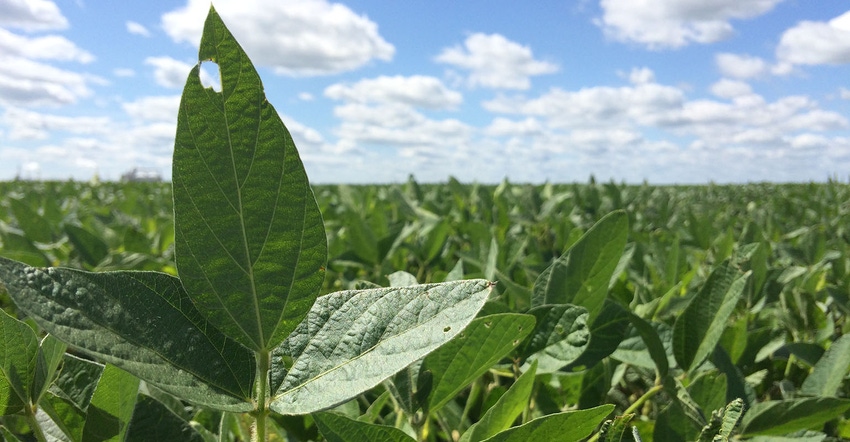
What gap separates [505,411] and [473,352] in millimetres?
75

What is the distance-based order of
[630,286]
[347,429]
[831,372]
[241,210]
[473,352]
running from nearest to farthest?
1. [241,210]
2. [347,429]
3. [473,352]
4. [831,372]
5. [630,286]

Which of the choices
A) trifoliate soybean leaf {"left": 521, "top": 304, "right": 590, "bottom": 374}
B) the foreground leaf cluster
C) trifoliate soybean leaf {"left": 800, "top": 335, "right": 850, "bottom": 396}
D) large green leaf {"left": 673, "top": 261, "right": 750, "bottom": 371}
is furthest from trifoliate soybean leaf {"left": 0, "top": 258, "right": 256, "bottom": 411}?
trifoliate soybean leaf {"left": 800, "top": 335, "right": 850, "bottom": 396}

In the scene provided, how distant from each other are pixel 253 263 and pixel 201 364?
0.35ft

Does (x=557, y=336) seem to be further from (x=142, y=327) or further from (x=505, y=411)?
(x=142, y=327)

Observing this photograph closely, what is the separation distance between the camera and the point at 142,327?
488 millimetres

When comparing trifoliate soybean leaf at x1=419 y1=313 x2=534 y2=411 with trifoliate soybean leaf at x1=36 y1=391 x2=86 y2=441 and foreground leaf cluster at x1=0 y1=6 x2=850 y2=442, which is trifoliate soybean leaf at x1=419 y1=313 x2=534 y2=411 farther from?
trifoliate soybean leaf at x1=36 y1=391 x2=86 y2=441

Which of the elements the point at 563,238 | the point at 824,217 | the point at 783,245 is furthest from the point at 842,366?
the point at 824,217

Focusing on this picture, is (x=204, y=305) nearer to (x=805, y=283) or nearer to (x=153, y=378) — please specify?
(x=153, y=378)

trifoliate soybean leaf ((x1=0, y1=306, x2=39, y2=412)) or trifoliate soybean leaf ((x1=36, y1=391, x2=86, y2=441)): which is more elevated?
trifoliate soybean leaf ((x1=0, y1=306, x2=39, y2=412))

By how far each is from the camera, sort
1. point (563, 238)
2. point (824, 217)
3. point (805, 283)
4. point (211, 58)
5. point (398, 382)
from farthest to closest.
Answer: point (824, 217) < point (563, 238) < point (805, 283) < point (398, 382) < point (211, 58)

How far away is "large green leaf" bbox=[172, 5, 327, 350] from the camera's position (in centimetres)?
45

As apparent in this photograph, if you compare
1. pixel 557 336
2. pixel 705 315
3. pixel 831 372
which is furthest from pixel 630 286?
pixel 557 336

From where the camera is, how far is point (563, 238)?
7.45 ft

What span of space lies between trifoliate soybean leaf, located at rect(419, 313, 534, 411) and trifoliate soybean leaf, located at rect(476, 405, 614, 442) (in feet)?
0.38
